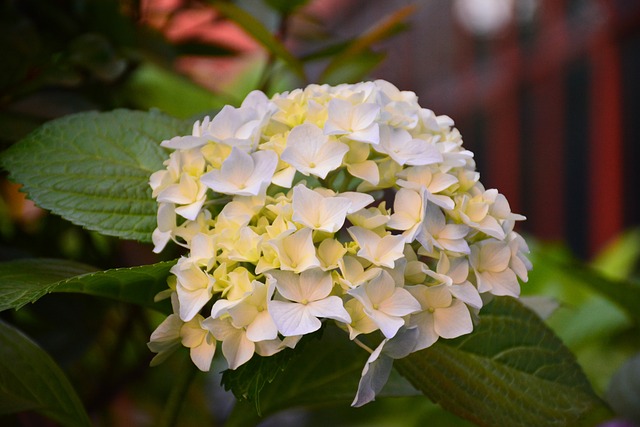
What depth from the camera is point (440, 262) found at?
1.16 feet

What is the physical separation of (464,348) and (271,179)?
177mm

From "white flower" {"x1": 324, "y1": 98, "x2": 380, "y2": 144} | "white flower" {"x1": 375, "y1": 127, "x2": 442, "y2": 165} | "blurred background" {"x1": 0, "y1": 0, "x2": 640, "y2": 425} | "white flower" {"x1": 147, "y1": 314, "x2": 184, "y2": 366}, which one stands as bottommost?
"blurred background" {"x1": 0, "y1": 0, "x2": 640, "y2": 425}

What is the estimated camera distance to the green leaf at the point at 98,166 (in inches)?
17.3

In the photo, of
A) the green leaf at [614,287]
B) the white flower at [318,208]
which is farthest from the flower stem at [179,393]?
the green leaf at [614,287]

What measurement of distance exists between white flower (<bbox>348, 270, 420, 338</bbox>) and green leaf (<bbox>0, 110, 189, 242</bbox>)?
17 centimetres

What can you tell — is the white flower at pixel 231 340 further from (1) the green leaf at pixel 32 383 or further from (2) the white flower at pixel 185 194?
(1) the green leaf at pixel 32 383

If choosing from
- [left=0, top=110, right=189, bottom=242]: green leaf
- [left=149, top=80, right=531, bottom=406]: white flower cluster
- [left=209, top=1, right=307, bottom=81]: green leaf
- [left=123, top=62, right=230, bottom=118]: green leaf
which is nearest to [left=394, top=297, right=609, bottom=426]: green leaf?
[left=149, top=80, right=531, bottom=406]: white flower cluster

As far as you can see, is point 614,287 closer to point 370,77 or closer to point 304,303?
point 304,303

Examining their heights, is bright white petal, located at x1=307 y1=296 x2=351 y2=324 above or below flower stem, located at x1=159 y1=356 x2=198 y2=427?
above

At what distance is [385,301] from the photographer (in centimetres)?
33

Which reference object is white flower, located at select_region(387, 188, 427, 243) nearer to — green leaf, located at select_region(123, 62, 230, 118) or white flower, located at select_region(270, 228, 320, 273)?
white flower, located at select_region(270, 228, 320, 273)

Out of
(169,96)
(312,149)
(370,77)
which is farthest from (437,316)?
(370,77)

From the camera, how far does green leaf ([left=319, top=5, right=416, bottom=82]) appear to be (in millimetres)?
696

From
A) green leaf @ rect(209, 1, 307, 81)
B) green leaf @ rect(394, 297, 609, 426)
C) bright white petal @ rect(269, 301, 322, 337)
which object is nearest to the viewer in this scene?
bright white petal @ rect(269, 301, 322, 337)
